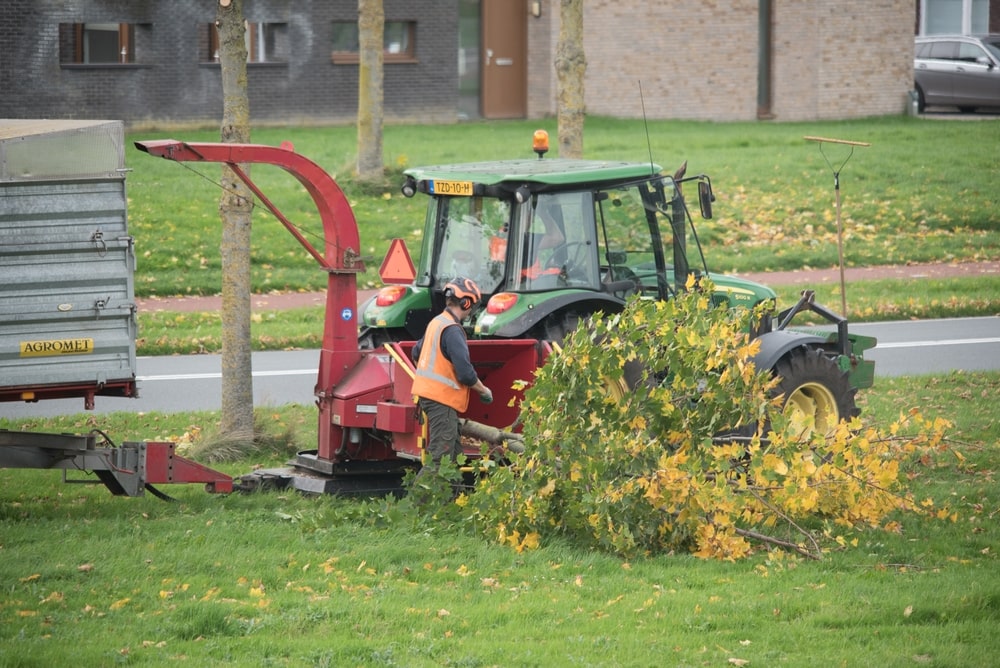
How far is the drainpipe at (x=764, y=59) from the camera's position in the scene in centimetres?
3047

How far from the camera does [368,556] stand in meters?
7.81

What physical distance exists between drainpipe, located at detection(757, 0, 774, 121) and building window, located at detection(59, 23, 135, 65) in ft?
44.4

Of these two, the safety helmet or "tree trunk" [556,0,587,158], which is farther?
"tree trunk" [556,0,587,158]

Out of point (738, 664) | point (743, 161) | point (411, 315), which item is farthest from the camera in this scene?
point (743, 161)

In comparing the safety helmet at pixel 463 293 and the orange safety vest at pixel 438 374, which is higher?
the safety helmet at pixel 463 293

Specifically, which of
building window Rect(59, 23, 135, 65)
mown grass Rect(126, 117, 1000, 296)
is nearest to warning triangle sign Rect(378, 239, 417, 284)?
mown grass Rect(126, 117, 1000, 296)

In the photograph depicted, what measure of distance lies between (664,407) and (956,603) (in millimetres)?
2036

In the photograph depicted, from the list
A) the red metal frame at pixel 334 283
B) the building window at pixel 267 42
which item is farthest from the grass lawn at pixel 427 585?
the building window at pixel 267 42

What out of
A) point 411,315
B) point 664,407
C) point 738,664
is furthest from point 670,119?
point 738,664

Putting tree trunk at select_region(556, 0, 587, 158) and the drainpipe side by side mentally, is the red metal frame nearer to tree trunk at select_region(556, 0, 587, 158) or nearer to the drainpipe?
tree trunk at select_region(556, 0, 587, 158)

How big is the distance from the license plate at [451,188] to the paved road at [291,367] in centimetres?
352

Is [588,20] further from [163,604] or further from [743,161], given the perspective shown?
[163,604]

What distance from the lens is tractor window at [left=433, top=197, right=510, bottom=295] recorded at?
984cm

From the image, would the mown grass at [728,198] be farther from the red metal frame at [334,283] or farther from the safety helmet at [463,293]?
the safety helmet at [463,293]
